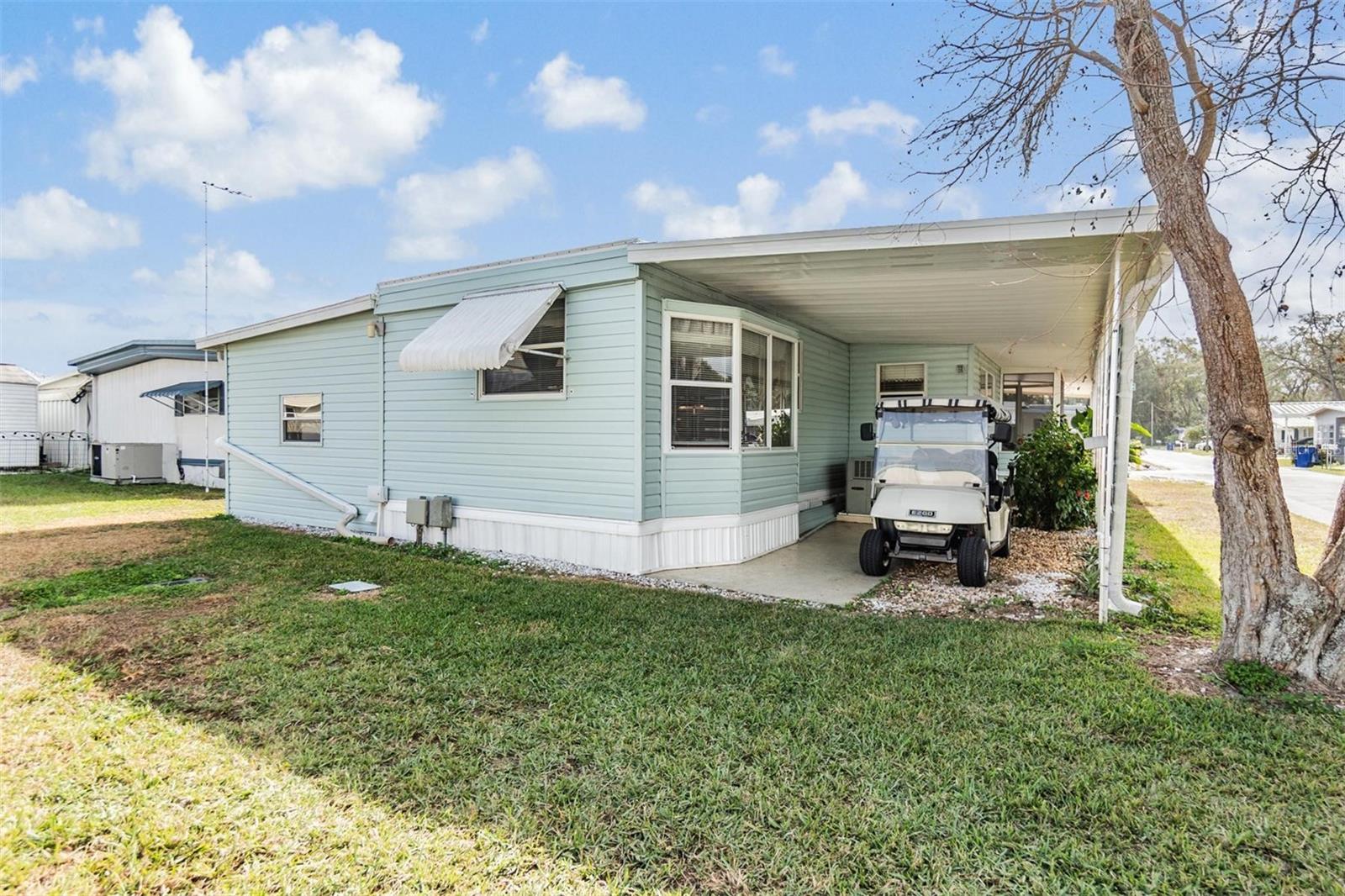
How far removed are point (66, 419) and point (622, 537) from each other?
26031mm

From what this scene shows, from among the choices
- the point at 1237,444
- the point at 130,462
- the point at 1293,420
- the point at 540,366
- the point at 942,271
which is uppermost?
the point at 942,271

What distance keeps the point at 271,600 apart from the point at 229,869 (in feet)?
13.2

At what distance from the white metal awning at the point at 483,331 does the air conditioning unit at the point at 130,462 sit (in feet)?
46.4

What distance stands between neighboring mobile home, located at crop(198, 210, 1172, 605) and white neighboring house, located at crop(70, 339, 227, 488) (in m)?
7.60

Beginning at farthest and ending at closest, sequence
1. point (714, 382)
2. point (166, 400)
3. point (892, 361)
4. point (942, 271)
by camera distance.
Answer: point (166, 400) < point (892, 361) < point (714, 382) < point (942, 271)

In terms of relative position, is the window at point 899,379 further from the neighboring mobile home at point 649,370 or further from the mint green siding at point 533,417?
the mint green siding at point 533,417

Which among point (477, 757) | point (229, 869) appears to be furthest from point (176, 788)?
point (477, 757)

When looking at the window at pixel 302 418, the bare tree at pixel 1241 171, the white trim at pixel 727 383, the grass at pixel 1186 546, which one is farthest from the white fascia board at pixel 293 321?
the grass at pixel 1186 546

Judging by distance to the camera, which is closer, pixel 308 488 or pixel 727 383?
pixel 727 383

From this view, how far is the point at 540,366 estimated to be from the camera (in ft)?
24.6

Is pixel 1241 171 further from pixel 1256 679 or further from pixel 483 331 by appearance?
pixel 483 331

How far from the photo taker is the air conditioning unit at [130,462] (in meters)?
16.1

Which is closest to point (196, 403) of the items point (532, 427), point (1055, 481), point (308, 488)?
point (308, 488)

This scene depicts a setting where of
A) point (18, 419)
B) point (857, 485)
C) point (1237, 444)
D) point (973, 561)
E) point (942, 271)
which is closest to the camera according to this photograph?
point (1237, 444)
